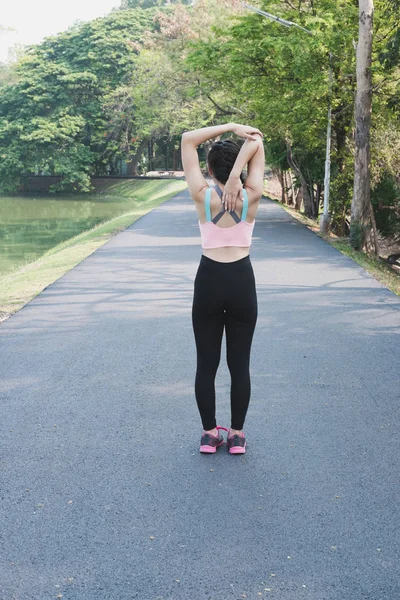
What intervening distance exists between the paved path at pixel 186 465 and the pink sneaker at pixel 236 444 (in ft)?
0.19

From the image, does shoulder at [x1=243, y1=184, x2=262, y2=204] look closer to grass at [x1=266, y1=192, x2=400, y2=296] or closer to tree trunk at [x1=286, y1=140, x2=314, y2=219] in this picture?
grass at [x1=266, y1=192, x2=400, y2=296]

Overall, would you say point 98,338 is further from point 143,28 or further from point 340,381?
point 143,28

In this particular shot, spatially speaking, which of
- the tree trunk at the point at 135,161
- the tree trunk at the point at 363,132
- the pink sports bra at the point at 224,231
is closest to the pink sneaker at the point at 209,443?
the pink sports bra at the point at 224,231

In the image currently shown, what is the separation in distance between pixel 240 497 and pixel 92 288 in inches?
286

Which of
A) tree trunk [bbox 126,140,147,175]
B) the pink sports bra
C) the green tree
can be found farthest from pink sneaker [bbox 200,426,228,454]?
tree trunk [bbox 126,140,147,175]

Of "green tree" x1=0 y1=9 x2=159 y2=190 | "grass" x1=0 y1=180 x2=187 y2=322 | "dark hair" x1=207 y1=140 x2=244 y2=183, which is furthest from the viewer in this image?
"green tree" x1=0 y1=9 x2=159 y2=190

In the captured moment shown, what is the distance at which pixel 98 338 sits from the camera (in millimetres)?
7797

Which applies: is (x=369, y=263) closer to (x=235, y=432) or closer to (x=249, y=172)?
(x=235, y=432)

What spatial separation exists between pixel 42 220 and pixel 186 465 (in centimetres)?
3230

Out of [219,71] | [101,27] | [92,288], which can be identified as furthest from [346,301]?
[101,27]

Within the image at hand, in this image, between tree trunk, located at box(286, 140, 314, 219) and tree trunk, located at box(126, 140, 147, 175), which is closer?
tree trunk, located at box(286, 140, 314, 219)

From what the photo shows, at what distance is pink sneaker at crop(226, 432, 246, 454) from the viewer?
4.61 m

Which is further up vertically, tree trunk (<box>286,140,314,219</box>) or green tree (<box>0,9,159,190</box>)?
green tree (<box>0,9,159,190</box>)

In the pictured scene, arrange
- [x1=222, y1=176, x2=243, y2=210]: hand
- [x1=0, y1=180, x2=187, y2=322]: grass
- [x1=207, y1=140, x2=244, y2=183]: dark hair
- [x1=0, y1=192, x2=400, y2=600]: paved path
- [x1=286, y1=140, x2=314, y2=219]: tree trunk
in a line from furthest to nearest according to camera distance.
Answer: [x1=286, y1=140, x2=314, y2=219]: tree trunk → [x1=0, y1=180, x2=187, y2=322]: grass → [x1=207, y1=140, x2=244, y2=183]: dark hair → [x1=222, y1=176, x2=243, y2=210]: hand → [x1=0, y1=192, x2=400, y2=600]: paved path
